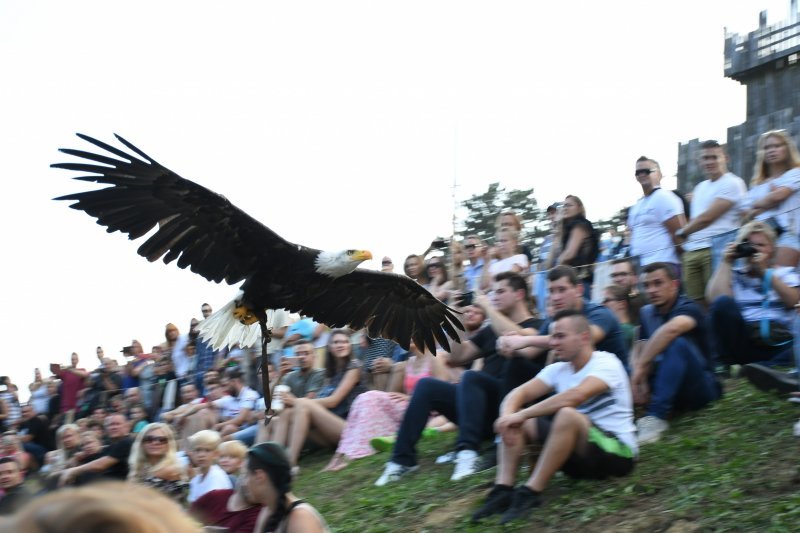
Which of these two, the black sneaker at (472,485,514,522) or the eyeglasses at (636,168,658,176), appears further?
the eyeglasses at (636,168,658,176)

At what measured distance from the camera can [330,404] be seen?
8.38 metres

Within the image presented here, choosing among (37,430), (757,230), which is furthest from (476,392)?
(37,430)

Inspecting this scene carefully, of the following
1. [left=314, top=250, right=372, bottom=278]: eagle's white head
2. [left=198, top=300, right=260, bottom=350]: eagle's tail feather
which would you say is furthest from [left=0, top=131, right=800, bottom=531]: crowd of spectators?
[left=314, top=250, right=372, bottom=278]: eagle's white head

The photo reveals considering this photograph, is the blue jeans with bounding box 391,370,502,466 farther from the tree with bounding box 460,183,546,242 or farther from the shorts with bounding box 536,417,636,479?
the tree with bounding box 460,183,546,242

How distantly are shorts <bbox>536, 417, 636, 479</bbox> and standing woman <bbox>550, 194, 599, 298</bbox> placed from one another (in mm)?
2716

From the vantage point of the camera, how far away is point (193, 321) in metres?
11.8

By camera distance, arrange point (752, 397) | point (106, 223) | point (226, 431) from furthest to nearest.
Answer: point (226, 431)
point (106, 223)
point (752, 397)

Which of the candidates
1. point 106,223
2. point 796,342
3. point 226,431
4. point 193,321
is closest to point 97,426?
point 193,321

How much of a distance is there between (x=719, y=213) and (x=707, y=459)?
235 centimetres

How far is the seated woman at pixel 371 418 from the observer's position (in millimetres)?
7992

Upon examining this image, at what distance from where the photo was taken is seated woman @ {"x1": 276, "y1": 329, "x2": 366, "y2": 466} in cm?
823

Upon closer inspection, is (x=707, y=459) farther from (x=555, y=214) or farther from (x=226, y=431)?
(x=226, y=431)

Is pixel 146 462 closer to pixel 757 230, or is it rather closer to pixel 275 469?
pixel 275 469

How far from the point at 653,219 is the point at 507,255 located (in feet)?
4.84
